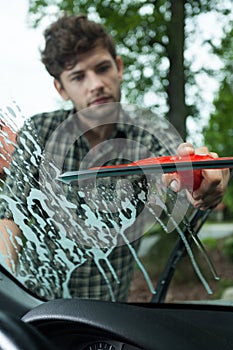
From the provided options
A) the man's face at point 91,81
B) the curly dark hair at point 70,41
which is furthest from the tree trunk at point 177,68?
the man's face at point 91,81

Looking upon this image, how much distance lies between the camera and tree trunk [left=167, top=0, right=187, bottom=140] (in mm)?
3488

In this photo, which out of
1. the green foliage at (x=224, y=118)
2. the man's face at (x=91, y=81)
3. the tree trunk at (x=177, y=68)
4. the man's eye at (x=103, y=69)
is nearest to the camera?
the man's face at (x=91, y=81)

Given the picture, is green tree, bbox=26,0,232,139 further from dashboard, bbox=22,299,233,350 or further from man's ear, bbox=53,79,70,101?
dashboard, bbox=22,299,233,350

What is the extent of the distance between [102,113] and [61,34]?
0.50m

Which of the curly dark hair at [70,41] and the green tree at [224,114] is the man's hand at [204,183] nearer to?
the curly dark hair at [70,41]

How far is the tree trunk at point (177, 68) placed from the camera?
3.49 m

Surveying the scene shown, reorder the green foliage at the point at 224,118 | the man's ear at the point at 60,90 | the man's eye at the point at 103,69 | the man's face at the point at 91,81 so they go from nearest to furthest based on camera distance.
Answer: the man's ear at the point at 60,90, the man's face at the point at 91,81, the man's eye at the point at 103,69, the green foliage at the point at 224,118

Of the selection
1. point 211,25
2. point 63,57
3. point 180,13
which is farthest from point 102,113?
point 211,25

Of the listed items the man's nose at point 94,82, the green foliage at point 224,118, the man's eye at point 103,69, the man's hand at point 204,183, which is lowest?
the green foliage at point 224,118

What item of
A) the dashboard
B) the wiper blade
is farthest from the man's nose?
the dashboard

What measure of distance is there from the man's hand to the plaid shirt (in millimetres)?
79

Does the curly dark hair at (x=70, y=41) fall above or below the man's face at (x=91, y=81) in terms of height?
above

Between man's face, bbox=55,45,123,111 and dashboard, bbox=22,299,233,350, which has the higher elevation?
man's face, bbox=55,45,123,111

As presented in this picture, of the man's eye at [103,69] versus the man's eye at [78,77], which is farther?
the man's eye at [103,69]
